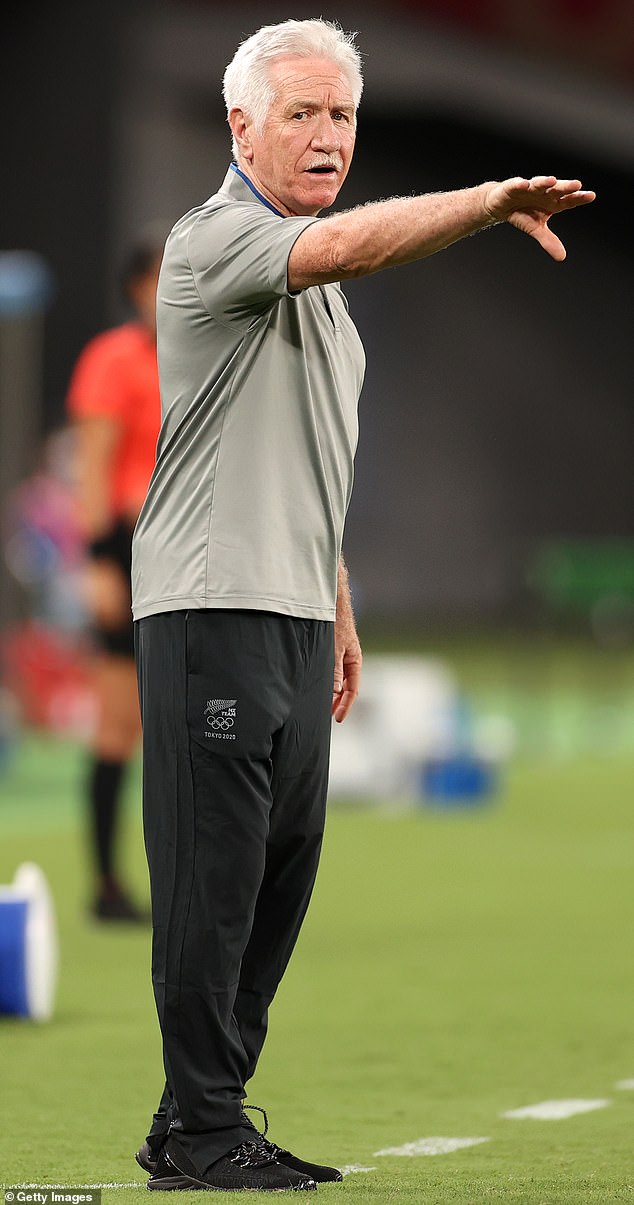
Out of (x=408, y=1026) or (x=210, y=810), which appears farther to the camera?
(x=408, y=1026)

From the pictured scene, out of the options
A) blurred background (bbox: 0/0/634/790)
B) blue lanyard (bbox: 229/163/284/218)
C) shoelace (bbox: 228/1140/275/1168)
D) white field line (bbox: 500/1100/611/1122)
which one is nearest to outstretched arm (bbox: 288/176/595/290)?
blue lanyard (bbox: 229/163/284/218)

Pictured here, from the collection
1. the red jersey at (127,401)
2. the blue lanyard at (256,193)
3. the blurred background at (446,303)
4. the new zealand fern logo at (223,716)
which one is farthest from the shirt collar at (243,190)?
the blurred background at (446,303)

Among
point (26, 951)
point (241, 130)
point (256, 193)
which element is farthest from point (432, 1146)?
point (241, 130)

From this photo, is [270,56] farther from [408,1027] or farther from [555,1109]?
[408,1027]

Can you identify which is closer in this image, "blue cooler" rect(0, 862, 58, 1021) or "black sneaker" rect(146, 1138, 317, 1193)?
"black sneaker" rect(146, 1138, 317, 1193)

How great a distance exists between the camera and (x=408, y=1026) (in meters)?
5.36

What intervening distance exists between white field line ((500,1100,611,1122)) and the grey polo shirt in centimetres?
144

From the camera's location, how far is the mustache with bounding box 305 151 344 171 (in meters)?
3.32

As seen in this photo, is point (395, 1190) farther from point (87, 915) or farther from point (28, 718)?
point (28, 718)

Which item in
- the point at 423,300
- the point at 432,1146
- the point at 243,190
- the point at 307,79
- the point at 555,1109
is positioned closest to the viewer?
the point at 307,79

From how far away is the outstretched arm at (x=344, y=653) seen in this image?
3768 millimetres

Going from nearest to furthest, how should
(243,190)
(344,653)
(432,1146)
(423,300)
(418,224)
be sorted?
(418,224)
(243,190)
(344,653)
(432,1146)
(423,300)

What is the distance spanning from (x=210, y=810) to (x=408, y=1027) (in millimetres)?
2156

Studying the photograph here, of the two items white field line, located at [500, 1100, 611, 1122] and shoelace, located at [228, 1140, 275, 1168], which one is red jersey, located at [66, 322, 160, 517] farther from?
shoelace, located at [228, 1140, 275, 1168]
